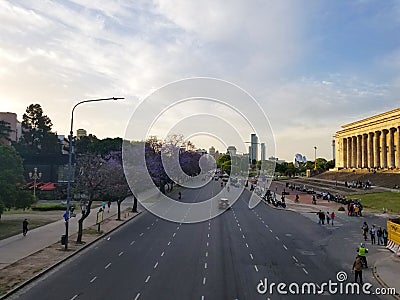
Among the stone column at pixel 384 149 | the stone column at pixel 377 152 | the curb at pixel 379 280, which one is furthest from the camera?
the stone column at pixel 377 152

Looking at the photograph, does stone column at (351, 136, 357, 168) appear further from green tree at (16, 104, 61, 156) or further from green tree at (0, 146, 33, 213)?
green tree at (0, 146, 33, 213)

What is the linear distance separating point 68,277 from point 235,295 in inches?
340

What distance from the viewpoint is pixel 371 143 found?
11731cm

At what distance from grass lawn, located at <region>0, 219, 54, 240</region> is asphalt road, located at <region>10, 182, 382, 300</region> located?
8.34 meters

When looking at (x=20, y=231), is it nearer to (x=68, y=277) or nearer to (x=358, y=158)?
(x=68, y=277)

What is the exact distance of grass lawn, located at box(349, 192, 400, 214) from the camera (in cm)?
5394

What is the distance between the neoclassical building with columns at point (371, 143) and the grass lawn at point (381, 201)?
35304mm

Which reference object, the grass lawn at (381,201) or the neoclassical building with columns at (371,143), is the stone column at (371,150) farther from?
the grass lawn at (381,201)

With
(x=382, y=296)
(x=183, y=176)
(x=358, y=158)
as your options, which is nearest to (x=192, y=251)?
(x=382, y=296)

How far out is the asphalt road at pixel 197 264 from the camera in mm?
17531

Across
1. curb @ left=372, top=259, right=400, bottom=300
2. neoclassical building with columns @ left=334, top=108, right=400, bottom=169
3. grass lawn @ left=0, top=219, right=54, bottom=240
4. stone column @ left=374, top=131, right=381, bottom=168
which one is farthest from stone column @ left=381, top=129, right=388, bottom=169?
curb @ left=372, top=259, right=400, bottom=300

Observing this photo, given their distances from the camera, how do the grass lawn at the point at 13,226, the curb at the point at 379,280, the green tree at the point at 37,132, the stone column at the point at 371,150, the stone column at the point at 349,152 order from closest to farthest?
the curb at the point at 379,280
the grass lawn at the point at 13,226
the green tree at the point at 37,132
the stone column at the point at 371,150
the stone column at the point at 349,152

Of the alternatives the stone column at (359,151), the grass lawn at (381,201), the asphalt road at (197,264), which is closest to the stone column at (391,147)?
the stone column at (359,151)

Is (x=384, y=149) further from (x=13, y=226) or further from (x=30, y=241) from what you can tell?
(x=30, y=241)
